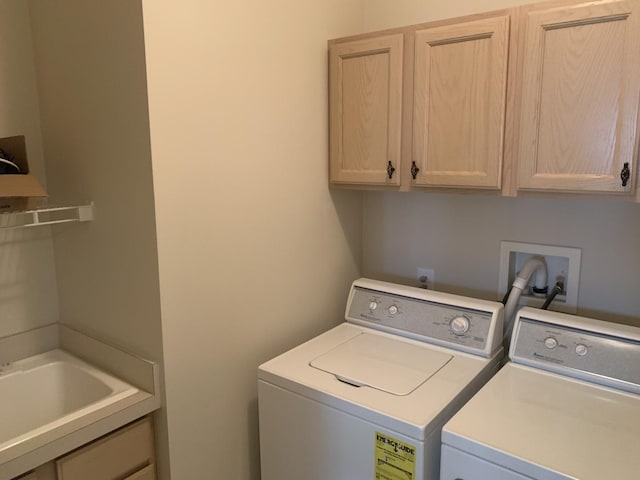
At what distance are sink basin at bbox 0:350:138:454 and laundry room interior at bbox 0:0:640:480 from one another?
2.0 inches

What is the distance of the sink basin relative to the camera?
5.07 ft

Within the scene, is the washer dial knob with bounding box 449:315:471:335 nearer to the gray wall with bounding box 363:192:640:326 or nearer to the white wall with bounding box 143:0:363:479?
the gray wall with bounding box 363:192:640:326

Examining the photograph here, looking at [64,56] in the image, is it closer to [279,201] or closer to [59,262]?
[59,262]

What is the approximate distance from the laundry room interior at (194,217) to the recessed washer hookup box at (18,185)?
10 centimetres

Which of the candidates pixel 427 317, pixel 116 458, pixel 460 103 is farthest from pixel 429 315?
pixel 116 458

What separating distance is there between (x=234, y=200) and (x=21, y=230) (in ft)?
2.43

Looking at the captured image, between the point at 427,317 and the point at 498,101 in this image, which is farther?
the point at 427,317

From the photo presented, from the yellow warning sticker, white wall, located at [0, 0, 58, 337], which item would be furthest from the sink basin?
the yellow warning sticker

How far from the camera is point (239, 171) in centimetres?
161

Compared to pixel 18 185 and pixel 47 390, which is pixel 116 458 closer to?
pixel 47 390

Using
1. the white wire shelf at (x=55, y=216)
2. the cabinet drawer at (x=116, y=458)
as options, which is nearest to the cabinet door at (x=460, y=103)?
the white wire shelf at (x=55, y=216)

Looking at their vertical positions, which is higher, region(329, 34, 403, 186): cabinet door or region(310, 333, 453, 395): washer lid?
region(329, 34, 403, 186): cabinet door

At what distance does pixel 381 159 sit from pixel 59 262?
1.20 meters

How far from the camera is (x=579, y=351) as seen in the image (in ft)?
4.99
